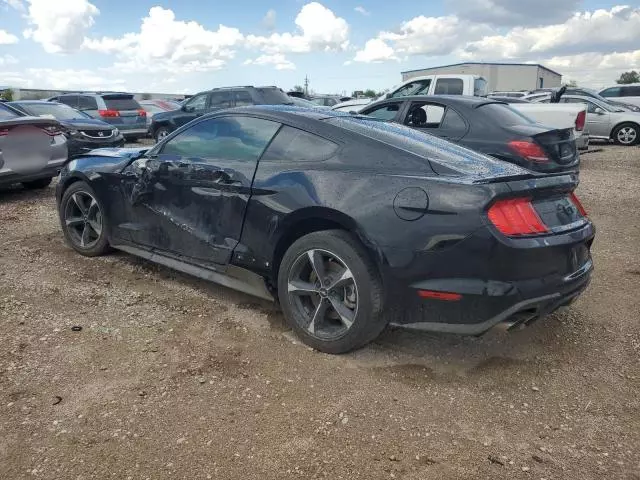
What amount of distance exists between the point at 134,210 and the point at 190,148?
29.4 inches

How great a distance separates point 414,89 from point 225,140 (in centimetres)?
926

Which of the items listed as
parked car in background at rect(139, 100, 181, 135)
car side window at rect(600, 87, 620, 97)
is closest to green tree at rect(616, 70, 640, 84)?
car side window at rect(600, 87, 620, 97)

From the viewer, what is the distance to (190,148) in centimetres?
420

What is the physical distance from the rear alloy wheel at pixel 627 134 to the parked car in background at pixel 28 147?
47.8 ft

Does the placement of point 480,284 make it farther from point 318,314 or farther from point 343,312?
point 318,314

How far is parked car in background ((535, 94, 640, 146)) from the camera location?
1580 centimetres

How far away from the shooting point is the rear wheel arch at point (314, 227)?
311cm

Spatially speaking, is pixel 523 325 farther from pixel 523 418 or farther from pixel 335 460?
pixel 335 460

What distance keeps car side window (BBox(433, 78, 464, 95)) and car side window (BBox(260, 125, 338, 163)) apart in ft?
29.7

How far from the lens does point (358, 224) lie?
10.2ft

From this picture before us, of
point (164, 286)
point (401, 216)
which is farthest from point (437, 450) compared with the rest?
point (164, 286)

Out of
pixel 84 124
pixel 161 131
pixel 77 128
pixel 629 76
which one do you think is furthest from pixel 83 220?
pixel 629 76

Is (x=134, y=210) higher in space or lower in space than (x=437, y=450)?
higher

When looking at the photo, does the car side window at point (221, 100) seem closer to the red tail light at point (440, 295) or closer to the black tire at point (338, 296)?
the black tire at point (338, 296)
